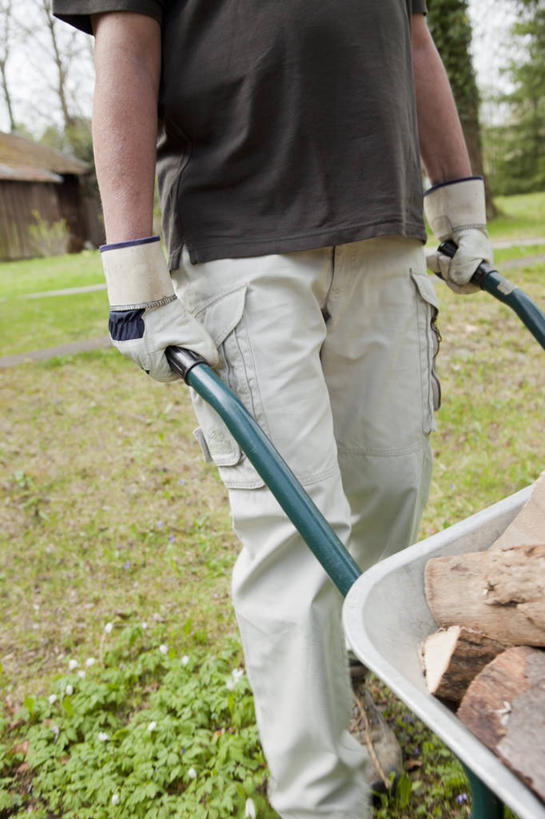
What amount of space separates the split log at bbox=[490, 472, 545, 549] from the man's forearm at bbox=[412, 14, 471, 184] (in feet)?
3.83

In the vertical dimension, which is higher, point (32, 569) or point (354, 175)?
point (354, 175)

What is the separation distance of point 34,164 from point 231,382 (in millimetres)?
17772

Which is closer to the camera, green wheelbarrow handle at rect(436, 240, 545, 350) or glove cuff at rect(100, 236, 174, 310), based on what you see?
glove cuff at rect(100, 236, 174, 310)

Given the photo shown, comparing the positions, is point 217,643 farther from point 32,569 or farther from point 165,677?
point 32,569

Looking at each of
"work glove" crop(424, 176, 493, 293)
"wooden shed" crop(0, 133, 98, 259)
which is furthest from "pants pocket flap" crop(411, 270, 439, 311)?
"wooden shed" crop(0, 133, 98, 259)

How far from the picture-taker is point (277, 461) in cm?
109

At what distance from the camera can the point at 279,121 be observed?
141 centimetres

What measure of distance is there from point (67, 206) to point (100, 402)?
16047mm

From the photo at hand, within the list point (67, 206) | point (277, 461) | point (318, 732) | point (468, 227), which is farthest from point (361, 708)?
point (67, 206)

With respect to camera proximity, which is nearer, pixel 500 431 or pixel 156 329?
pixel 156 329

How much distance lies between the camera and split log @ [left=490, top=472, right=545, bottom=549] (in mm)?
995

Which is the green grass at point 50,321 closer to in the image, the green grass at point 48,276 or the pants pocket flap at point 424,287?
the green grass at point 48,276

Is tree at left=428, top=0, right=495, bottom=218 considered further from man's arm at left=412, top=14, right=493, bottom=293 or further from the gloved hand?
the gloved hand

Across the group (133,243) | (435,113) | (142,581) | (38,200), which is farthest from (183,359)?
(38,200)
